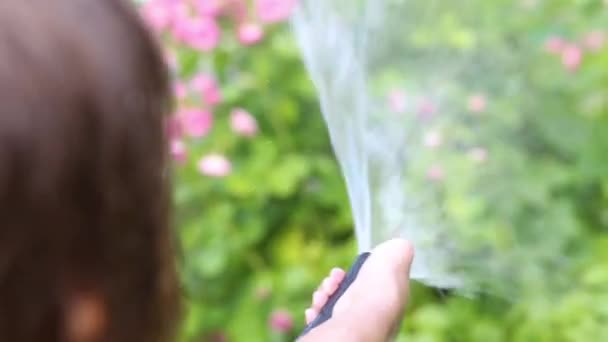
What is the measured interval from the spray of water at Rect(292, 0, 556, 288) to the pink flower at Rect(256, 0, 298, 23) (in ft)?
0.71

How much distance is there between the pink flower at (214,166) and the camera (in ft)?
4.75

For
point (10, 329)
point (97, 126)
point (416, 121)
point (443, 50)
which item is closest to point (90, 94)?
point (97, 126)

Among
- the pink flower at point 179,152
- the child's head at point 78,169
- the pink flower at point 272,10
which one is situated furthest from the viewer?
the pink flower at point 272,10

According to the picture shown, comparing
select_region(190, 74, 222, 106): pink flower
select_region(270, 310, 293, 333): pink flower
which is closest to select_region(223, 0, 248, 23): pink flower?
select_region(190, 74, 222, 106): pink flower

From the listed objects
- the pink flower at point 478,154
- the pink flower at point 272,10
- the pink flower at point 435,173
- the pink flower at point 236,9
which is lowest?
the pink flower at point 478,154

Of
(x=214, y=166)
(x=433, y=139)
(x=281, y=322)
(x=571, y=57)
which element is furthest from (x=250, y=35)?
(x=571, y=57)

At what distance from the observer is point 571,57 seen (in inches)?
65.9

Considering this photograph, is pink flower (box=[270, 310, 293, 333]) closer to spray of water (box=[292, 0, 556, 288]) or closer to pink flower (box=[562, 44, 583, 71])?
spray of water (box=[292, 0, 556, 288])

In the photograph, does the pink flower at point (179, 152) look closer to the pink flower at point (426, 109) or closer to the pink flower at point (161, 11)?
the pink flower at point (161, 11)

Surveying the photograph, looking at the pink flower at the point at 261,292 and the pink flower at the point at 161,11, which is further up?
the pink flower at the point at 161,11

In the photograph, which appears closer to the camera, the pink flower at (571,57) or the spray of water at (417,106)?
the spray of water at (417,106)

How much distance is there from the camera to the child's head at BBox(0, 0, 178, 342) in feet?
1.56

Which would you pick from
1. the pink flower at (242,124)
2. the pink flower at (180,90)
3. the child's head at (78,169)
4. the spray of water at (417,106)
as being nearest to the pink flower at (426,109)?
the spray of water at (417,106)

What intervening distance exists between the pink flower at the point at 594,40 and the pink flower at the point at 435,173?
43 cm
